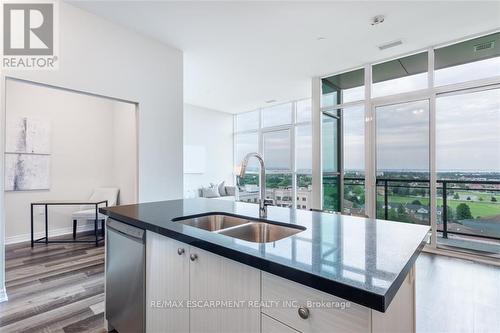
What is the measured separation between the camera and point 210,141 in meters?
7.59

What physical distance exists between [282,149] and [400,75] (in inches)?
141

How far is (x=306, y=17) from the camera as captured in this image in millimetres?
2908

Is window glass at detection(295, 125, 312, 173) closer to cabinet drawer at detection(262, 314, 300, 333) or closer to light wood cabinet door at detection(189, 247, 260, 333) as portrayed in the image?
light wood cabinet door at detection(189, 247, 260, 333)

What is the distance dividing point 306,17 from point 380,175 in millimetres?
2751

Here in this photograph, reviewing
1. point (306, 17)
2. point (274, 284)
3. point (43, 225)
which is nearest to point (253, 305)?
point (274, 284)

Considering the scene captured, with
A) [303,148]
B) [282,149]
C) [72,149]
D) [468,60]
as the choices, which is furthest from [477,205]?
[72,149]

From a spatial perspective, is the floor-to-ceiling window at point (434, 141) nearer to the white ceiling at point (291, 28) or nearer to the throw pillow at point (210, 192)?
the white ceiling at point (291, 28)

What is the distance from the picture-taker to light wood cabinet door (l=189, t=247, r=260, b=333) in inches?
38.1

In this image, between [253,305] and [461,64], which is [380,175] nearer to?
[461,64]

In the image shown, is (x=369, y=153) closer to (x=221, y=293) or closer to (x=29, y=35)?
(x=221, y=293)

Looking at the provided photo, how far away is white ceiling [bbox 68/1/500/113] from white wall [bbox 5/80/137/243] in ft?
5.01

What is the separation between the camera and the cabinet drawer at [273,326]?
0.86 m

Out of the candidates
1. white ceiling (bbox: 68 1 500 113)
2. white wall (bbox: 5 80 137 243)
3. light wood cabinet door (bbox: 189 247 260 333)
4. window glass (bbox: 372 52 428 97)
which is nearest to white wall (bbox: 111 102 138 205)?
white wall (bbox: 5 80 137 243)

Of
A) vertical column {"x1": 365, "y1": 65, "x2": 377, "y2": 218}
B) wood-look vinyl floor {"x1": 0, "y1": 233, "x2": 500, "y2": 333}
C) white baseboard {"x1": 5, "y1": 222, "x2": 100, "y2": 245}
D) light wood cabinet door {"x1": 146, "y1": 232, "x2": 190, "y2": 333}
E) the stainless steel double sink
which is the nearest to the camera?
light wood cabinet door {"x1": 146, "y1": 232, "x2": 190, "y2": 333}
